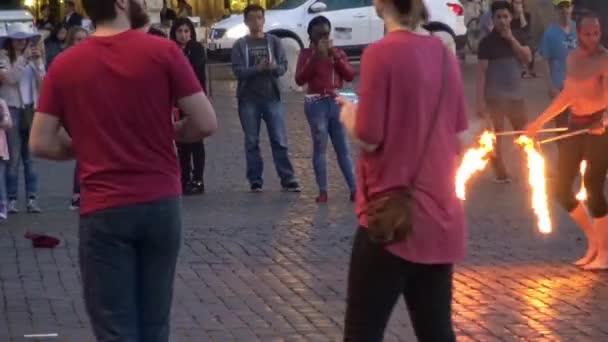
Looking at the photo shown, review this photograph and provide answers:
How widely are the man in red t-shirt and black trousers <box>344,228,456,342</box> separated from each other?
0.73 metres

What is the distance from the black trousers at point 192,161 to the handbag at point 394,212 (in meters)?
9.60

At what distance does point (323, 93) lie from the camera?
13.6m

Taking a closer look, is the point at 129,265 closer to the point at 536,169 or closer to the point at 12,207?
the point at 536,169

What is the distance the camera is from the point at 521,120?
48.2 feet

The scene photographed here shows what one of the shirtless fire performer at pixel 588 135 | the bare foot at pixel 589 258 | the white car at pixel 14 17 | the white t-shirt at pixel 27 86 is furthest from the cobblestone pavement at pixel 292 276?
the white car at pixel 14 17

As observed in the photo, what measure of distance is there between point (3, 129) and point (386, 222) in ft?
27.2

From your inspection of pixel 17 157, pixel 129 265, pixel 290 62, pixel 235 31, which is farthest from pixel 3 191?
Result: pixel 235 31

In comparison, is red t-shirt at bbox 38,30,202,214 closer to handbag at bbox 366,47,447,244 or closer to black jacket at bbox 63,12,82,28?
handbag at bbox 366,47,447,244

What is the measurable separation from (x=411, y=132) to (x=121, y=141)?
1035mm

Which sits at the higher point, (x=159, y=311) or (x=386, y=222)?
(x=386, y=222)


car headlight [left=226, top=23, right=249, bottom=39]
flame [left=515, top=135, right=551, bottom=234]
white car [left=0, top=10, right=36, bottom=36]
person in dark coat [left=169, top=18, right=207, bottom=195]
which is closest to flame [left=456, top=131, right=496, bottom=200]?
flame [left=515, top=135, right=551, bottom=234]

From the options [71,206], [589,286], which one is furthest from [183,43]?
[589,286]

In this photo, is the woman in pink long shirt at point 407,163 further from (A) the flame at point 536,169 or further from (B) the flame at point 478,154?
(A) the flame at point 536,169

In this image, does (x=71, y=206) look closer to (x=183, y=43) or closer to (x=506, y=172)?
(x=183, y=43)
